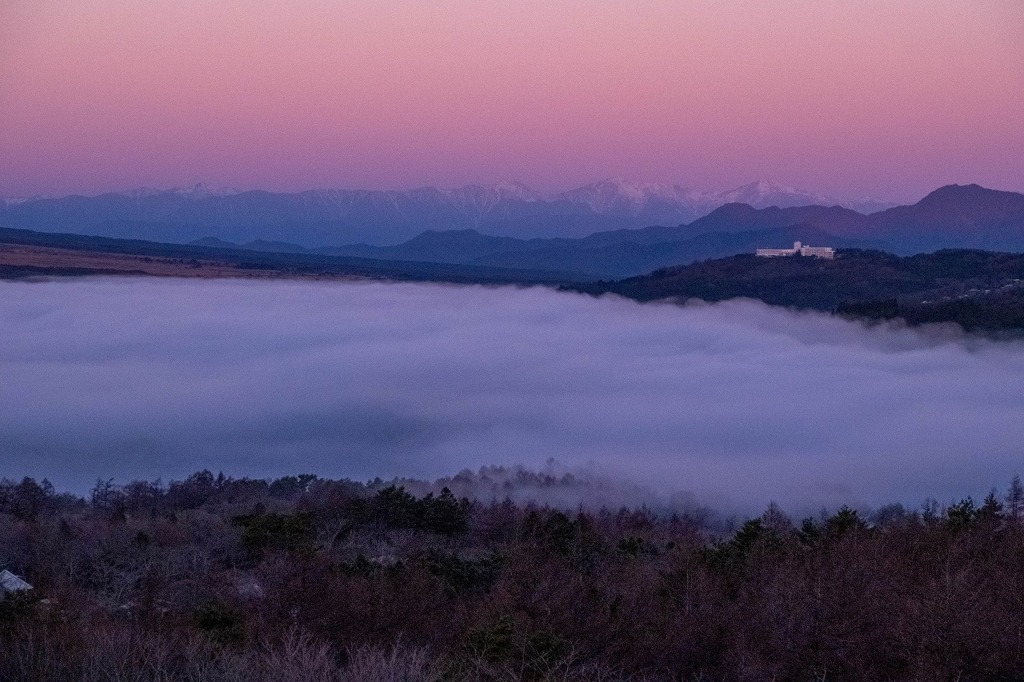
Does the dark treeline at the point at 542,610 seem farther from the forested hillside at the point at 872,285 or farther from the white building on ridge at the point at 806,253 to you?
the white building on ridge at the point at 806,253

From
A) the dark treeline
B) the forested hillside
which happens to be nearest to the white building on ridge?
the forested hillside

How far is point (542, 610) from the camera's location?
15812 millimetres

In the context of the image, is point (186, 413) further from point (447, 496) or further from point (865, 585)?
point (865, 585)

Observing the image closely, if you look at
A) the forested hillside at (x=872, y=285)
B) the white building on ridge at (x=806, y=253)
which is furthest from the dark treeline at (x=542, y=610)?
the white building on ridge at (x=806, y=253)

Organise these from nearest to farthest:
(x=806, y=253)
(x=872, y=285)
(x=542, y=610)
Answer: (x=542, y=610), (x=872, y=285), (x=806, y=253)

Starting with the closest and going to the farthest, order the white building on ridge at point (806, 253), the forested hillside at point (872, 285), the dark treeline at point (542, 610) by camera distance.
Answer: the dark treeline at point (542, 610)
the forested hillside at point (872, 285)
the white building on ridge at point (806, 253)

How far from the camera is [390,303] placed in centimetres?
13200

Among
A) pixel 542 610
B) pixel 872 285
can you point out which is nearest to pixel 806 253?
pixel 872 285

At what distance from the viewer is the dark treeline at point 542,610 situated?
12.4 meters

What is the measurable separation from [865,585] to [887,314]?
69.7m

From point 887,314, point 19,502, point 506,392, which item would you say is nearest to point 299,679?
point 19,502

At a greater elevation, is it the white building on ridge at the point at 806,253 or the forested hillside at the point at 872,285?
the white building on ridge at the point at 806,253

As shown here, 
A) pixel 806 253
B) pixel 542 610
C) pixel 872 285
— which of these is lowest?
pixel 542 610

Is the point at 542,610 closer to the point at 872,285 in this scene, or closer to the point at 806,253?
the point at 872,285
